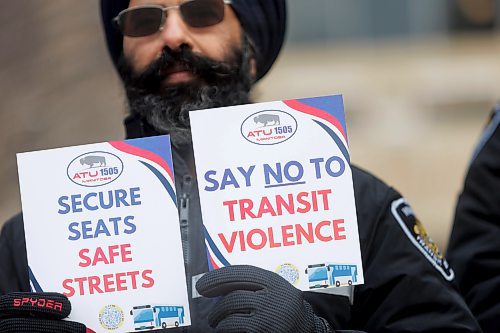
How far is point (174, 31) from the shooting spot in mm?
2768

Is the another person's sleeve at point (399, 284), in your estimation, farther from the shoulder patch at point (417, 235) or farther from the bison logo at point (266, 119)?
the bison logo at point (266, 119)

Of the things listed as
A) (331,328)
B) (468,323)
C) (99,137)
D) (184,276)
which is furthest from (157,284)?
(99,137)

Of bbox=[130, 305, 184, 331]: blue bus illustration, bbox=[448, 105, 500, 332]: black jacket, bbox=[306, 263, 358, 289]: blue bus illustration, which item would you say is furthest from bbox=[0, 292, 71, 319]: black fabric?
bbox=[448, 105, 500, 332]: black jacket

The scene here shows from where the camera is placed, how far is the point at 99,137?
19.7 ft

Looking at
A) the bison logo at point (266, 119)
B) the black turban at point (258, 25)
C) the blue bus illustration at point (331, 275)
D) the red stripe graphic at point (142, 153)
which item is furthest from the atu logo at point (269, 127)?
the black turban at point (258, 25)

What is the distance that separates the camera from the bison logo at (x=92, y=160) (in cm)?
235

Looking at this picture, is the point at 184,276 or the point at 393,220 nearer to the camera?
the point at 184,276

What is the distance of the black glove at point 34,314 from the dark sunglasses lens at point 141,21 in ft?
2.63

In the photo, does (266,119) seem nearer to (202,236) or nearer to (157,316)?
(202,236)

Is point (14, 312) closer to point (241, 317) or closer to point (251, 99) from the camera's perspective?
point (241, 317)

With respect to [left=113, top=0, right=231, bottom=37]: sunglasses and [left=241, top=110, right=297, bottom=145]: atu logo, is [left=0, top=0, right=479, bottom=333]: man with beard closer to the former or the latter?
[left=113, top=0, right=231, bottom=37]: sunglasses

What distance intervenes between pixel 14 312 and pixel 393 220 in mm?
921

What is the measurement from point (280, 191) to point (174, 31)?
613mm

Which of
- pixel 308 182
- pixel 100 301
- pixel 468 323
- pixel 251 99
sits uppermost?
pixel 251 99
